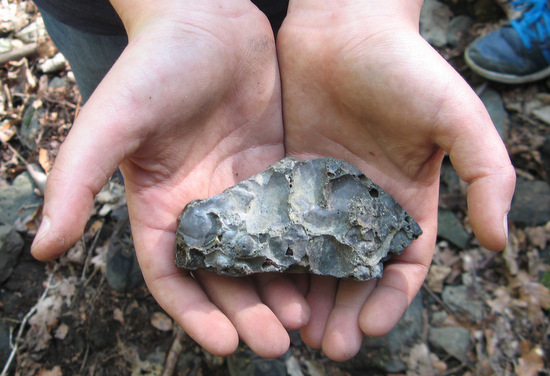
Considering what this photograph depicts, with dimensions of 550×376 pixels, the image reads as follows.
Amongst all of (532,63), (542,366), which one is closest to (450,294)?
(542,366)

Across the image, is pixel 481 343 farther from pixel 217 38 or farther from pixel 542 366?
pixel 217 38

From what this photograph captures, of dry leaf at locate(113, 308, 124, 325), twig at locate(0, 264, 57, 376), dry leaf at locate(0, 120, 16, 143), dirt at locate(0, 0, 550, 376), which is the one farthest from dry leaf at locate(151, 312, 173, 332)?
dry leaf at locate(0, 120, 16, 143)

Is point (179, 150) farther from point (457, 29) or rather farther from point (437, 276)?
point (457, 29)

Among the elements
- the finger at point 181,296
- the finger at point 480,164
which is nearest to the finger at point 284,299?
the finger at point 181,296

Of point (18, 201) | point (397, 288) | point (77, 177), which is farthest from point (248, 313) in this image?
point (18, 201)

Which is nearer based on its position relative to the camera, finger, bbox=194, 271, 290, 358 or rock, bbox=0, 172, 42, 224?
finger, bbox=194, 271, 290, 358

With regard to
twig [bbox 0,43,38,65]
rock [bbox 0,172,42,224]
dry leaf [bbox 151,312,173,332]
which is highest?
twig [bbox 0,43,38,65]

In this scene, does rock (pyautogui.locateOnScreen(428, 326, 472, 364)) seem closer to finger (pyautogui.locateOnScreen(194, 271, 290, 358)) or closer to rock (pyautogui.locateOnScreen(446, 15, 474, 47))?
finger (pyautogui.locateOnScreen(194, 271, 290, 358))
